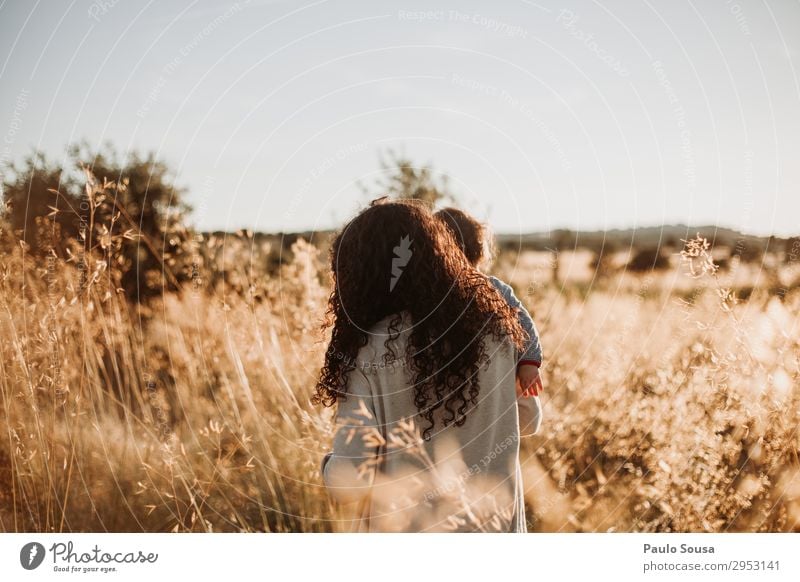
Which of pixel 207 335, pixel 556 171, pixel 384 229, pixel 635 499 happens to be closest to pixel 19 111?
pixel 207 335

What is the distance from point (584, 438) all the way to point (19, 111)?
3.12 m

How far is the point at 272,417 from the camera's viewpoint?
129 inches

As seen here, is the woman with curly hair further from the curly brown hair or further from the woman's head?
the woman's head

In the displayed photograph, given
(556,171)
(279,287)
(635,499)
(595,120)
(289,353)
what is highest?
(595,120)

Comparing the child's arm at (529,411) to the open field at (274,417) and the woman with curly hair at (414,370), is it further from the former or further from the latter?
the open field at (274,417)

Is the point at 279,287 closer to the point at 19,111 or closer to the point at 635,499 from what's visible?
the point at 19,111

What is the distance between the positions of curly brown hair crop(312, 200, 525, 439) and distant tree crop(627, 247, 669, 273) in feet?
8.82

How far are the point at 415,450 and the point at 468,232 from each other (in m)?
1.08

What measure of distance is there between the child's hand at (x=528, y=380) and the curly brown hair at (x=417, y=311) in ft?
0.87

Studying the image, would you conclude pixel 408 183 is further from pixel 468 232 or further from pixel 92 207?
pixel 92 207

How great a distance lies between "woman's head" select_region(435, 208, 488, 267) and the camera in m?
2.85

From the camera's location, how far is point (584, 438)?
3.26 meters

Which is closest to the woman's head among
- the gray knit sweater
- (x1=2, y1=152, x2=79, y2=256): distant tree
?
the gray knit sweater
